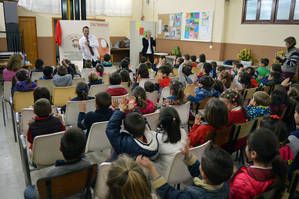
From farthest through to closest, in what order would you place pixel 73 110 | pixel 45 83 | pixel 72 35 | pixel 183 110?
pixel 72 35, pixel 45 83, pixel 183 110, pixel 73 110

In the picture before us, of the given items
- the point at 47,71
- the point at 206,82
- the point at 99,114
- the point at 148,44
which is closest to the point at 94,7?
the point at 148,44

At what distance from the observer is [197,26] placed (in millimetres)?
8859

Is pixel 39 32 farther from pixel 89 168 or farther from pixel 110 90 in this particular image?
pixel 89 168

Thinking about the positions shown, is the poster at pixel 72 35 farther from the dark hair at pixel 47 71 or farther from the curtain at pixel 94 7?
the dark hair at pixel 47 71

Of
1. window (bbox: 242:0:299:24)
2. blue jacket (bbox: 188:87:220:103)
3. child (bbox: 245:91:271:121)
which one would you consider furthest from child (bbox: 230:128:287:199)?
window (bbox: 242:0:299:24)

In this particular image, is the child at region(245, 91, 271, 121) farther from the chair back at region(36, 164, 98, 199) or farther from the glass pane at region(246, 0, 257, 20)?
the glass pane at region(246, 0, 257, 20)

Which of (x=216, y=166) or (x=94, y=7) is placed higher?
(x=94, y=7)

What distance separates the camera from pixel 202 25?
866 centimetres

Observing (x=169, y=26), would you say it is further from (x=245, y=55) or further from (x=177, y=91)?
(x=177, y=91)

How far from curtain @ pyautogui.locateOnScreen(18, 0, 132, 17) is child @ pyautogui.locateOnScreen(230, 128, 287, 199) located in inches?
386

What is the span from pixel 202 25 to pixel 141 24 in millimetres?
2653

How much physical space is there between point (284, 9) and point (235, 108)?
213 inches

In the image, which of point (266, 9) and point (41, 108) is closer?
point (41, 108)

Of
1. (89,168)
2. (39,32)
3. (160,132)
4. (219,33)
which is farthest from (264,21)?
(39,32)
